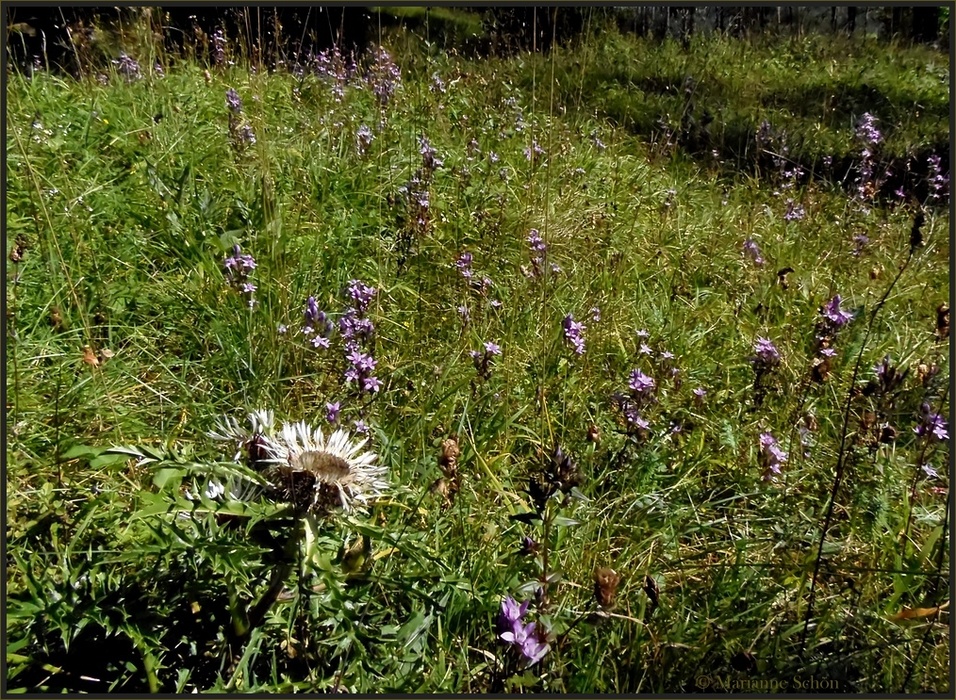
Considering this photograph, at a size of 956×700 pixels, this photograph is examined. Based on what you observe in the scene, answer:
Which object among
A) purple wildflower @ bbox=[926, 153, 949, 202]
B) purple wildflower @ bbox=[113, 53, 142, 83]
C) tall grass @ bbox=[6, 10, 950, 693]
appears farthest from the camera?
purple wildflower @ bbox=[926, 153, 949, 202]

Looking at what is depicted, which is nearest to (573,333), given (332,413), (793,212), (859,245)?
(332,413)

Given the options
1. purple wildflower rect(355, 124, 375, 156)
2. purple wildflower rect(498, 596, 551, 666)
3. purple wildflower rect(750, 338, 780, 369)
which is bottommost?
purple wildflower rect(498, 596, 551, 666)

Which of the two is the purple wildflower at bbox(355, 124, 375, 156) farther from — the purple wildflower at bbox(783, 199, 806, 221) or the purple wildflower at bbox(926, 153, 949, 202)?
the purple wildflower at bbox(926, 153, 949, 202)

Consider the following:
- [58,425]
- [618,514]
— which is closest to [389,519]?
[618,514]

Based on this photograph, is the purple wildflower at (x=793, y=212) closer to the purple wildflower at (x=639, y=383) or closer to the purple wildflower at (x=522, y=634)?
the purple wildflower at (x=639, y=383)

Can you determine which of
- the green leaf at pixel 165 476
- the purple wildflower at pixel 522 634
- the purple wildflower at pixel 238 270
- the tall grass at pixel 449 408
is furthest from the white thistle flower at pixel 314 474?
the purple wildflower at pixel 238 270

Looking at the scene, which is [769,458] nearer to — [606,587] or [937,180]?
[606,587]

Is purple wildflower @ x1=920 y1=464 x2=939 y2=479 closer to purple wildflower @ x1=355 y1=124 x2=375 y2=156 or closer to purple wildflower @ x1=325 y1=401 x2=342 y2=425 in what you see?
purple wildflower @ x1=325 y1=401 x2=342 y2=425

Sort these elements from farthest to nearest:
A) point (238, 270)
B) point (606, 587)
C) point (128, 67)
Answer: point (128, 67) → point (238, 270) → point (606, 587)

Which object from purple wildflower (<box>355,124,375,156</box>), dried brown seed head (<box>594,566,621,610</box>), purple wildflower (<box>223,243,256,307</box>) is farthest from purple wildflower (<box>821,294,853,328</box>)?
purple wildflower (<box>355,124,375,156</box>)

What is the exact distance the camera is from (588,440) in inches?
77.8

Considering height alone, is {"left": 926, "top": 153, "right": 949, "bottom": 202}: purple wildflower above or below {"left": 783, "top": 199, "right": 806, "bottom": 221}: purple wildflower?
above

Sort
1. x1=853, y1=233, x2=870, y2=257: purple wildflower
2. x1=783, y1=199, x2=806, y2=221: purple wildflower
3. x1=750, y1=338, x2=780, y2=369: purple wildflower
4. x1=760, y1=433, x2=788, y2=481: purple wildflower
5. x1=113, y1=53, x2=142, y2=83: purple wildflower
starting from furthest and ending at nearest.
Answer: x1=113, y1=53, x2=142, y2=83: purple wildflower < x1=783, y1=199, x2=806, y2=221: purple wildflower < x1=853, y1=233, x2=870, y2=257: purple wildflower < x1=750, y1=338, x2=780, y2=369: purple wildflower < x1=760, y1=433, x2=788, y2=481: purple wildflower

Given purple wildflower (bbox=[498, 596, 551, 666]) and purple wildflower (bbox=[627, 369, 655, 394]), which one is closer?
purple wildflower (bbox=[498, 596, 551, 666])
